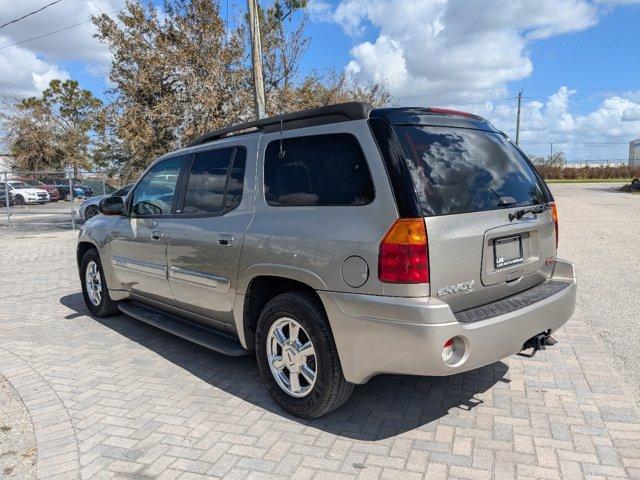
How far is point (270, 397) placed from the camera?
3.67m

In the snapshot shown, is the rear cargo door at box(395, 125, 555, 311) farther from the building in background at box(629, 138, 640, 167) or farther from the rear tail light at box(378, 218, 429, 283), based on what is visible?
the building in background at box(629, 138, 640, 167)

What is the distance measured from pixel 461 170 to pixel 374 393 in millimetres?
1766

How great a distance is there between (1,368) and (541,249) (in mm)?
4646

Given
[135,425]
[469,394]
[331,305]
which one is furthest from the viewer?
[469,394]

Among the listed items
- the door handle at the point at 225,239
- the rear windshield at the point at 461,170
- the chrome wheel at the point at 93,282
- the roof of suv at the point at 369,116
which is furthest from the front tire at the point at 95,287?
the rear windshield at the point at 461,170

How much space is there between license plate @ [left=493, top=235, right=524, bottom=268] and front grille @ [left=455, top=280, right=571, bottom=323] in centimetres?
23

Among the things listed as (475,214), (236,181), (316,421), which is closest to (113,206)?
(236,181)

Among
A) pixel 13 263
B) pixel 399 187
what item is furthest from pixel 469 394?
pixel 13 263

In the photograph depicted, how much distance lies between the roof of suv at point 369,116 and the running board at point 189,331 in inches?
65.5

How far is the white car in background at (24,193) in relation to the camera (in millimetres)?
26358

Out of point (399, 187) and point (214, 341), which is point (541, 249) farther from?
point (214, 341)

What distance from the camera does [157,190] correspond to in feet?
15.5

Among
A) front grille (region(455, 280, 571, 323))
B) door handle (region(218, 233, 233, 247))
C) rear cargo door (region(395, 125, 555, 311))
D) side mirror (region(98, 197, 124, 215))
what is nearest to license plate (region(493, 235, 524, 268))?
rear cargo door (region(395, 125, 555, 311))

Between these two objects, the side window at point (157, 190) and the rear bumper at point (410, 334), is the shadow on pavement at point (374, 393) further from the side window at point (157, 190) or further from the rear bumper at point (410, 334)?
the side window at point (157, 190)
